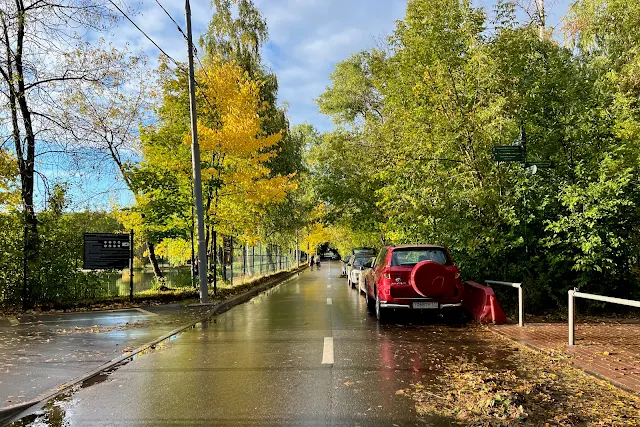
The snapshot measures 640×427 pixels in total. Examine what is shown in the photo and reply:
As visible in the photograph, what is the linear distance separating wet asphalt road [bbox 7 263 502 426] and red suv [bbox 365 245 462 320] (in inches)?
21.8

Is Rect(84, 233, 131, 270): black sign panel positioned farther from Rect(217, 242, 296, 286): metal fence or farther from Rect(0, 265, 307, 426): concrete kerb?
Rect(217, 242, 296, 286): metal fence

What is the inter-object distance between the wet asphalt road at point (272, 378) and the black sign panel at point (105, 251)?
5.45m

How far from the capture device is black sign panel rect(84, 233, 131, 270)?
47.2ft

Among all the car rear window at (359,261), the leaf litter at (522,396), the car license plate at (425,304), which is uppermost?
the car rear window at (359,261)

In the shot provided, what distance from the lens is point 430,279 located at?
10.2 meters

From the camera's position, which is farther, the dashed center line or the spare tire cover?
the spare tire cover

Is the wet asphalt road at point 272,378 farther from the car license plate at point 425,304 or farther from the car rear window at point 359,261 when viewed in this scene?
the car rear window at point 359,261

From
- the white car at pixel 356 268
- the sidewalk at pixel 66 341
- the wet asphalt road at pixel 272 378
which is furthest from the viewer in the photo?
the white car at pixel 356 268

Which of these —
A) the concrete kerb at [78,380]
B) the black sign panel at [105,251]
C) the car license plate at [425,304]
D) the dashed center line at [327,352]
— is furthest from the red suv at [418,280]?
the black sign panel at [105,251]

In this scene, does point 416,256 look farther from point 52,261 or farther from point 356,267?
point 356,267

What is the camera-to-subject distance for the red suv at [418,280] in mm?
10180

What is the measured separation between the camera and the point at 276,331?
9969mm

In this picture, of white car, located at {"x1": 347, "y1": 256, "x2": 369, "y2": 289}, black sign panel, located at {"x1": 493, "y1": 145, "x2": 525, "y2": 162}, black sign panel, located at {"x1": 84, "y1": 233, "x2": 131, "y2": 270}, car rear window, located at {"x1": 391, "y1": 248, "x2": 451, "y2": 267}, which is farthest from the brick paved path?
white car, located at {"x1": 347, "y1": 256, "x2": 369, "y2": 289}

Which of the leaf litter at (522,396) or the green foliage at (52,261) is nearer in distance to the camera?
the leaf litter at (522,396)
